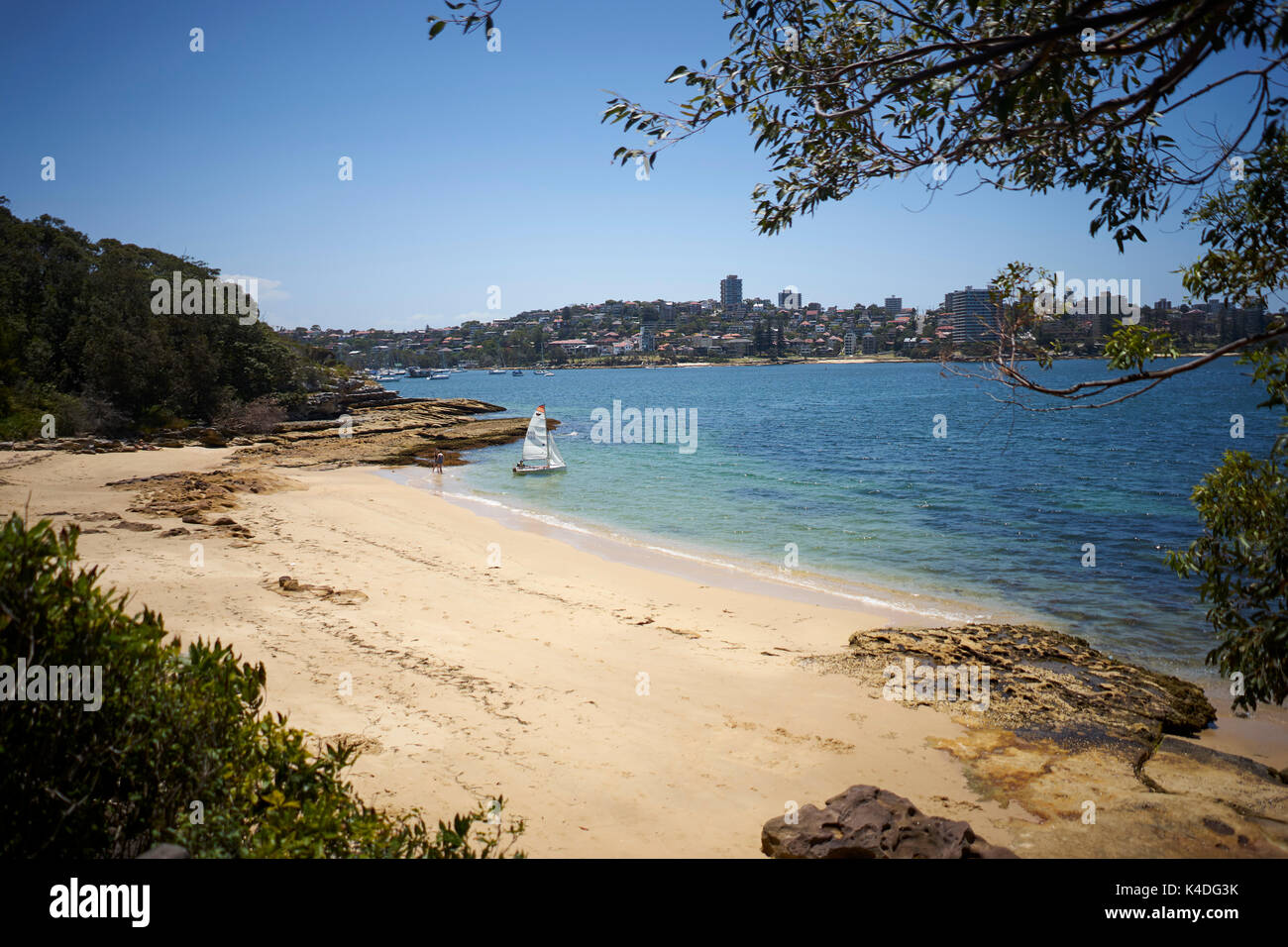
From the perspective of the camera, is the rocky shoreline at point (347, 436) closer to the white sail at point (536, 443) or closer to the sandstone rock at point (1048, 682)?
the white sail at point (536, 443)

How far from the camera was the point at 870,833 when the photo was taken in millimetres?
4707

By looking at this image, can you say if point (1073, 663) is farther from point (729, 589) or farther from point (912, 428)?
point (912, 428)

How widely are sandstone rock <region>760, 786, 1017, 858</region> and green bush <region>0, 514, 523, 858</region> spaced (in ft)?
8.41

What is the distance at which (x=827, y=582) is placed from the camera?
1444 cm

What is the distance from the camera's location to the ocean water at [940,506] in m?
13.3

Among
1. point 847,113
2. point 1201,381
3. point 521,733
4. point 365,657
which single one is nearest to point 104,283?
point 365,657

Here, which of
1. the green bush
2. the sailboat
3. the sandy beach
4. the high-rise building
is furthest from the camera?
the sailboat

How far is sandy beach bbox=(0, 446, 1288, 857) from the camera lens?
5824mm

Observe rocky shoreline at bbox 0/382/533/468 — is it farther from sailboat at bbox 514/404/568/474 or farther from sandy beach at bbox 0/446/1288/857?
sandy beach at bbox 0/446/1288/857

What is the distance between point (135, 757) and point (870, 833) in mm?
4380

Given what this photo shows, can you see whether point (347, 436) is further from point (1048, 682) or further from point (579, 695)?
point (1048, 682)

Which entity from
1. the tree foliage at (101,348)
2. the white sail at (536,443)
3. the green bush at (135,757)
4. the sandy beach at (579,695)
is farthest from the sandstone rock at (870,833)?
the tree foliage at (101,348)

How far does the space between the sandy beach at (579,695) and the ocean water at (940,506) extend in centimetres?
288

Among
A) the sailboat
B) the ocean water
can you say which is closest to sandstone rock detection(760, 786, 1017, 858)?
the ocean water
